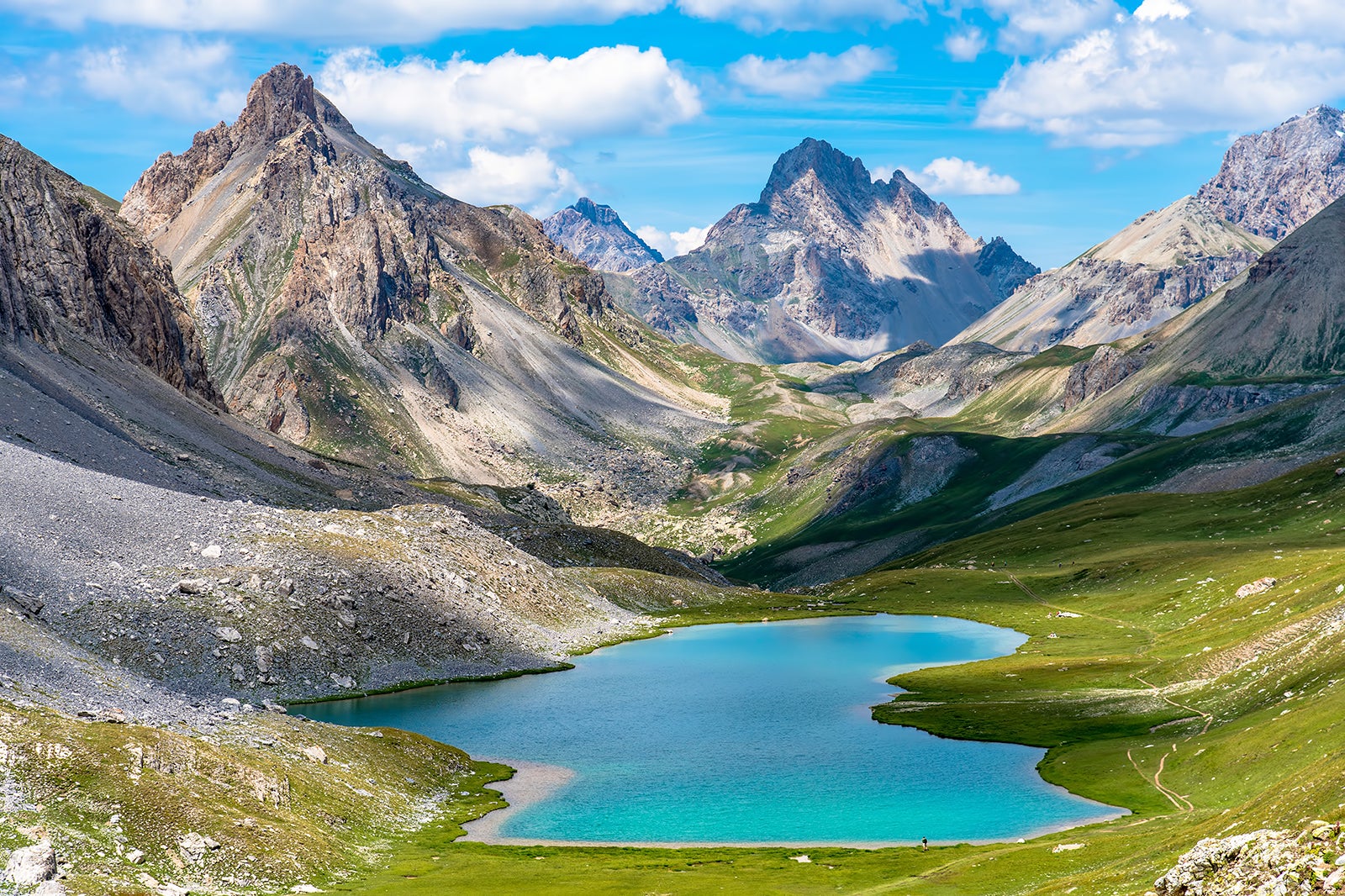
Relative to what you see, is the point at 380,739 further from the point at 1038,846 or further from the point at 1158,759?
A: the point at 1158,759

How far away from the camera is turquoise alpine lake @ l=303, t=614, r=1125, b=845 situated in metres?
69.8

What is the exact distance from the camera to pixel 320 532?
407ft

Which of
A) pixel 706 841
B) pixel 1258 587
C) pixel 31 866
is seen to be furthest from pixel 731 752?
pixel 1258 587

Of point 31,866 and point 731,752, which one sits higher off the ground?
point 731,752

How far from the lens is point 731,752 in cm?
A: 8925

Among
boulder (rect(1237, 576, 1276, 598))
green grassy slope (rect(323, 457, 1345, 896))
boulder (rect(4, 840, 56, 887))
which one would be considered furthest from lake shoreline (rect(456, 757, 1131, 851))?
boulder (rect(1237, 576, 1276, 598))

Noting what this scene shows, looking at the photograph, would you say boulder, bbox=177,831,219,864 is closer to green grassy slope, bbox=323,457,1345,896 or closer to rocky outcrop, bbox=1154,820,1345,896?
green grassy slope, bbox=323,457,1345,896

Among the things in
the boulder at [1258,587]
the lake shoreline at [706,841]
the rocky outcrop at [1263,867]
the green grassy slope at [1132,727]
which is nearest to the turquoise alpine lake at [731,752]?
the lake shoreline at [706,841]

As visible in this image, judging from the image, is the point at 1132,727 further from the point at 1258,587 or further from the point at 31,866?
the point at 31,866

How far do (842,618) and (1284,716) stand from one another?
111 metres

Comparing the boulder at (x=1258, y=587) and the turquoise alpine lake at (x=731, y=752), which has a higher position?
the boulder at (x=1258, y=587)

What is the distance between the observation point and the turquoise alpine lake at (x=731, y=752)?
69.8 metres

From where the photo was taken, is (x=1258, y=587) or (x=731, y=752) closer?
(x=731, y=752)

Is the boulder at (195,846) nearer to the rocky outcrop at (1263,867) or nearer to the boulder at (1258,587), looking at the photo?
the rocky outcrop at (1263,867)
